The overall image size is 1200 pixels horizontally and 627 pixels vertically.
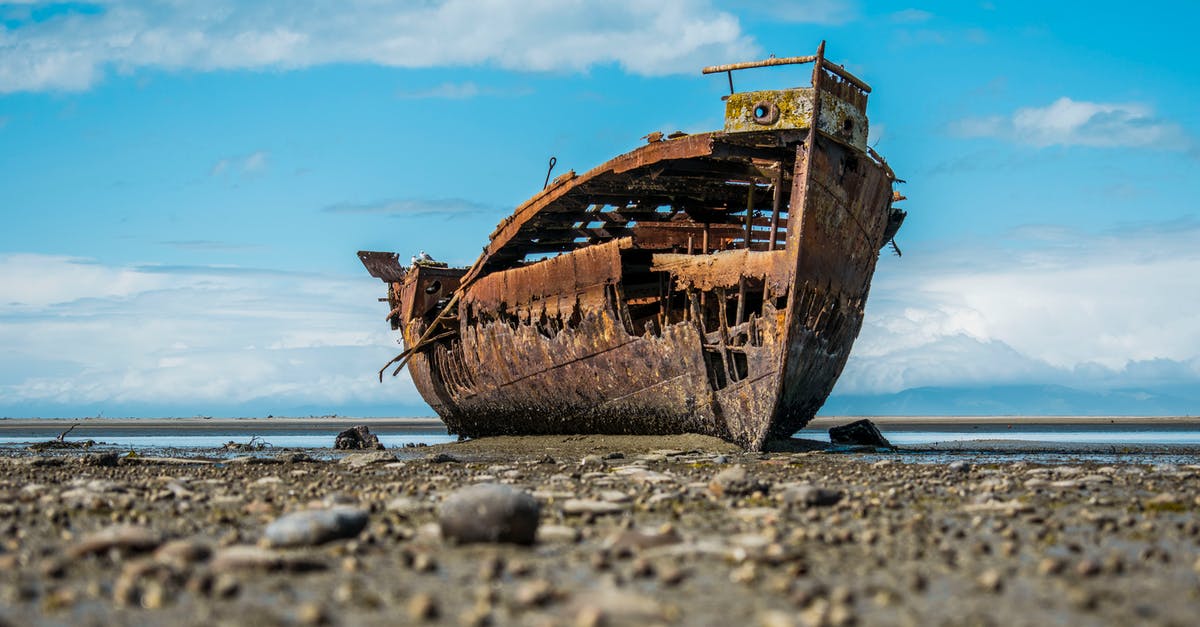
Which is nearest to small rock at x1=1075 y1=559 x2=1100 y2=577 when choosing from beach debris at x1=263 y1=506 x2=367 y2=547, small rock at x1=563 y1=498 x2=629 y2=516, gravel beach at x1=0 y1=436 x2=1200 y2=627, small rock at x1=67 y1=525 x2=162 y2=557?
gravel beach at x1=0 y1=436 x2=1200 y2=627

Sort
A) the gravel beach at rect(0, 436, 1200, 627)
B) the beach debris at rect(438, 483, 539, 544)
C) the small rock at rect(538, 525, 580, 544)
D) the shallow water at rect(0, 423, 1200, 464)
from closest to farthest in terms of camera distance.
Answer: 1. the gravel beach at rect(0, 436, 1200, 627)
2. the beach debris at rect(438, 483, 539, 544)
3. the small rock at rect(538, 525, 580, 544)
4. the shallow water at rect(0, 423, 1200, 464)

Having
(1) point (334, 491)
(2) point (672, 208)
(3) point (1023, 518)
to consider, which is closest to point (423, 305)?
(2) point (672, 208)

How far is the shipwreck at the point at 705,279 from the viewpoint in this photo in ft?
43.2

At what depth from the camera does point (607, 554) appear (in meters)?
4.50

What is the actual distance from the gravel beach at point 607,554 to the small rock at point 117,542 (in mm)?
12

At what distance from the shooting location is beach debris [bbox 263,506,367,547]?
15.3 ft

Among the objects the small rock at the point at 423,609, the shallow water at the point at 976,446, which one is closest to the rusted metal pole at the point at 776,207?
the shallow water at the point at 976,446

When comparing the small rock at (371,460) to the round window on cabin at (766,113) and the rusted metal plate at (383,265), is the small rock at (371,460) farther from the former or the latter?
the rusted metal plate at (383,265)

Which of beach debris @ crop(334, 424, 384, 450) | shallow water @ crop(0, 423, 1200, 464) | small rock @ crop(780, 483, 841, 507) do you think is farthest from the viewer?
beach debris @ crop(334, 424, 384, 450)

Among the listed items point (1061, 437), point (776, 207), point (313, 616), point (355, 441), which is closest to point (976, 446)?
point (776, 207)

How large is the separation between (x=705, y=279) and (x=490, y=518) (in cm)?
932

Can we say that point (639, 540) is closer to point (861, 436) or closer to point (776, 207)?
point (776, 207)

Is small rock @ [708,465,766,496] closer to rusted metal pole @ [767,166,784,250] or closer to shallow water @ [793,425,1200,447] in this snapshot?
rusted metal pole @ [767,166,784,250]

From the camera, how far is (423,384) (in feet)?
79.7
